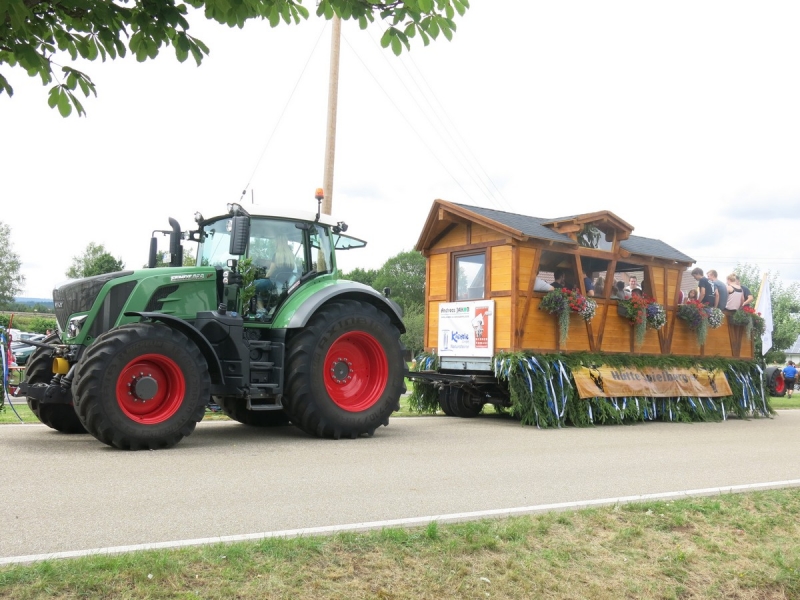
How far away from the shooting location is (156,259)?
986cm

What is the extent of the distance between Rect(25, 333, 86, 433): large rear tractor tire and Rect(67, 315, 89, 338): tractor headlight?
50cm

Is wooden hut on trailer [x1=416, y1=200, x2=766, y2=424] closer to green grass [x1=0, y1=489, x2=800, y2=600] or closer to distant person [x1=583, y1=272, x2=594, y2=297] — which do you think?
distant person [x1=583, y1=272, x2=594, y2=297]

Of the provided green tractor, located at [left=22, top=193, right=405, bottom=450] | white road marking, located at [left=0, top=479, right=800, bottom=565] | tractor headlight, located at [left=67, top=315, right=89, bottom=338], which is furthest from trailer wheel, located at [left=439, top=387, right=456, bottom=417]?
white road marking, located at [left=0, top=479, right=800, bottom=565]

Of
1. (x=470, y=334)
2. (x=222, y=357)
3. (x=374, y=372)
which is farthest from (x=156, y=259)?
(x=470, y=334)

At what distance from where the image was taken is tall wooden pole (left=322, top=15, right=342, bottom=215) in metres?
16.1

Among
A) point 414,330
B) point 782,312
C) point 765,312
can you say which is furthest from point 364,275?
point 765,312

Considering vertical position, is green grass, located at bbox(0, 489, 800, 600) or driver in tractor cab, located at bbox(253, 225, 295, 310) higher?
driver in tractor cab, located at bbox(253, 225, 295, 310)

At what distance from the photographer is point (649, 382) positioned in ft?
43.6

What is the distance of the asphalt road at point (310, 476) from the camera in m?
4.85

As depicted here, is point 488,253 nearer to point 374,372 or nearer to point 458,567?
point 374,372

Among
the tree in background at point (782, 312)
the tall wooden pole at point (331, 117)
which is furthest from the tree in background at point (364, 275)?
the tall wooden pole at point (331, 117)

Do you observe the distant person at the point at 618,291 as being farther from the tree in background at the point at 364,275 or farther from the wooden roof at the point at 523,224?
the tree in background at the point at 364,275

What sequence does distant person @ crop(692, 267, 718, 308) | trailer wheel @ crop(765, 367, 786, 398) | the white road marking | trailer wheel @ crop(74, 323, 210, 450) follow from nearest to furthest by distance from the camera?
the white road marking < trailer wheel @ crop(74, 323, 210, 450) < distant person @ crop(692, 267, 718, 308) < trailer wheel @ crop(765, 367, 786, 398)

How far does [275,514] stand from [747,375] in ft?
40.9
